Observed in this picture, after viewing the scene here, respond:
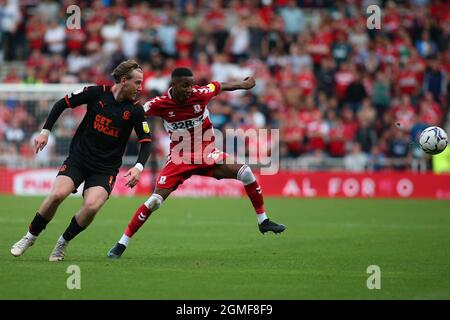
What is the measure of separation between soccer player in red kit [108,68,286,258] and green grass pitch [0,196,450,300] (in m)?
0.96

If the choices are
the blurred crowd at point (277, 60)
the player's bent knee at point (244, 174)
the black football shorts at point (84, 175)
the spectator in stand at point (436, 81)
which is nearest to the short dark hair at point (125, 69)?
the black football shorts at point (84, 175)

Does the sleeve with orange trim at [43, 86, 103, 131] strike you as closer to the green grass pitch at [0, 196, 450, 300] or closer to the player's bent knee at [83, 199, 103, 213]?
the player's bent knee at [83, 199, 103, 213]

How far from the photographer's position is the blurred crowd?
1123 inches

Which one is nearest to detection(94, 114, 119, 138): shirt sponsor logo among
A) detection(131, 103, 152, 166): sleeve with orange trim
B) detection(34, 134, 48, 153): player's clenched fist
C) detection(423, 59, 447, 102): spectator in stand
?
detection(131, 103, 152, 166): sleeve with orange trim

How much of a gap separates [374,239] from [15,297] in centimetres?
797

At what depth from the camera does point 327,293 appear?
9695mm

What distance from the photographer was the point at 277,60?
101 ft

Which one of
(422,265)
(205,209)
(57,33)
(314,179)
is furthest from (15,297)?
(57,33)

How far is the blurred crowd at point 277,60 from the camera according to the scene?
28.5 meters

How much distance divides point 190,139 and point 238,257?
184 cm

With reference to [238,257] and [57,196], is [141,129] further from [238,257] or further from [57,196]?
[238,257]

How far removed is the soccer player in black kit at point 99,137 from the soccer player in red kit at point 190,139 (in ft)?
2.82

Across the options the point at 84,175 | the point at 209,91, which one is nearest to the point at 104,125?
the point at 84,175
